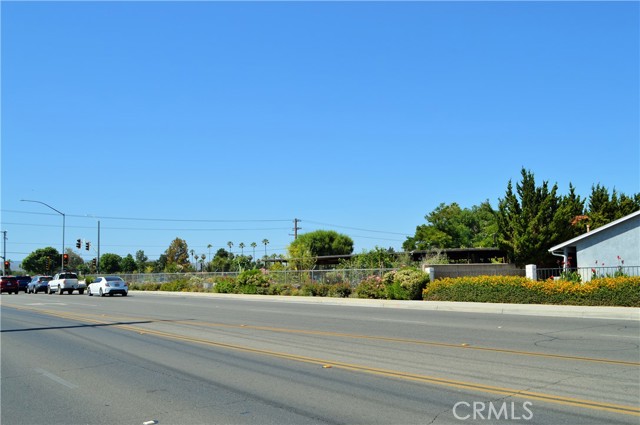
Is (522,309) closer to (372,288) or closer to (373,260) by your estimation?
(372,288)

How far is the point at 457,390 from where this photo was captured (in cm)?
775

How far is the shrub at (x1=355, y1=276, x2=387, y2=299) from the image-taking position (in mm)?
30834

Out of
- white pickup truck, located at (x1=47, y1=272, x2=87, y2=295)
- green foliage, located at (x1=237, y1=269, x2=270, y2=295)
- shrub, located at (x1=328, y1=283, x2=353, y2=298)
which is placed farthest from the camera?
white pickup truck, located at (x1=47, y1=272, x2=87, y2=295)

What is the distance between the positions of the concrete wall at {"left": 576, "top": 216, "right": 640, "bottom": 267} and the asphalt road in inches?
620

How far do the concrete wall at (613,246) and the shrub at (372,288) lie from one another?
11.6m

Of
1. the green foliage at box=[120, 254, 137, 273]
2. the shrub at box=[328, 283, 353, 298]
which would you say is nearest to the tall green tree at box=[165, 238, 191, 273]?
the green foliage at box=[120, 254, 137, 273]

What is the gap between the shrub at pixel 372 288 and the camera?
30.8 meters

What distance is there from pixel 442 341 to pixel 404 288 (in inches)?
648

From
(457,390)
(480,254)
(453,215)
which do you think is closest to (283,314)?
(457,390)

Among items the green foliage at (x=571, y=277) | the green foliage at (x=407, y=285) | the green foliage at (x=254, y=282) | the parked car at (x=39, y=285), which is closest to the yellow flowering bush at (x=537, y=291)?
the green foliage at (x=407, y=285)

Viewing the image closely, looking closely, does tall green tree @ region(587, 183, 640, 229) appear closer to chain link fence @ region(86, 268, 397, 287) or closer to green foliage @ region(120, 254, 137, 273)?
chain link fence @ region(86, 268, 397, 287)

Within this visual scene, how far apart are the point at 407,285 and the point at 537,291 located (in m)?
6.91

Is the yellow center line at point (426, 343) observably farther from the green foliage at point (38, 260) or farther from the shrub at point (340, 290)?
the green foliage at point (38, 260)

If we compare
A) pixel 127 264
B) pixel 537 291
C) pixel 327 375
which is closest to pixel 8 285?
pixel 537 291
